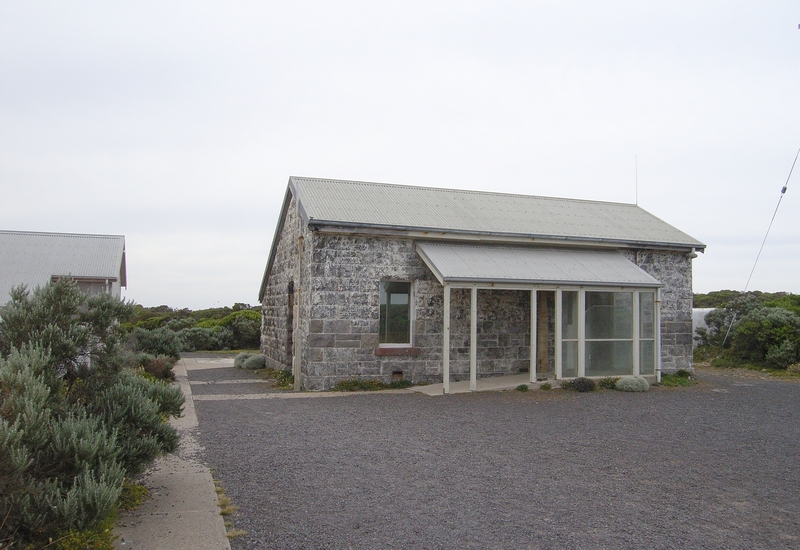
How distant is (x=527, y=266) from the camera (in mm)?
13320

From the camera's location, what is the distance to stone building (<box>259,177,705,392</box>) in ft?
41.3

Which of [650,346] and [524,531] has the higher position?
[650,346]

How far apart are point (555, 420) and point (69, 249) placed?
49.7 feet

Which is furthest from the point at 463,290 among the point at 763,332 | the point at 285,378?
the point at 763,332

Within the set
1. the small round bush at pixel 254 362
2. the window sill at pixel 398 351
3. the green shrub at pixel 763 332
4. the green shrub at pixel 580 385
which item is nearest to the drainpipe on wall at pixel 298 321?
the window sill at pixel 398 351

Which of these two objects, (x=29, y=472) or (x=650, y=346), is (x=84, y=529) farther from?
(x=650, y=346)

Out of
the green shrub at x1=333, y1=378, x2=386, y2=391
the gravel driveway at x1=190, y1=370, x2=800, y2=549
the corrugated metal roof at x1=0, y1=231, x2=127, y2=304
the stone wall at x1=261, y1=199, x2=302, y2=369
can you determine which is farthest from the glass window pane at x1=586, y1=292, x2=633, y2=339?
the corrugated metal roof at x1=0, y1=231, x2=127, y2=304

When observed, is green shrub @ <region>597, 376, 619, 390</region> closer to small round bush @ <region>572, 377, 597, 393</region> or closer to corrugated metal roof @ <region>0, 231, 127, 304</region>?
small round bush @ <region>572, 377, 597, 393</region>

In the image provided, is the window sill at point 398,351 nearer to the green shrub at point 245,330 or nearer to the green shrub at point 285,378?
the green shrub at point 285,378

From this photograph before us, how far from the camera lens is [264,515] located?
5148mm

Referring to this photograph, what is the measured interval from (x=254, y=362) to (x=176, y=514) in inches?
484

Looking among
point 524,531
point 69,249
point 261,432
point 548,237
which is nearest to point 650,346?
point 548,237

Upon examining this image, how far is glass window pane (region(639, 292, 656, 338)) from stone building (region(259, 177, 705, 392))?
0.10 ft

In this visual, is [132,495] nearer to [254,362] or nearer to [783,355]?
[254,362]
